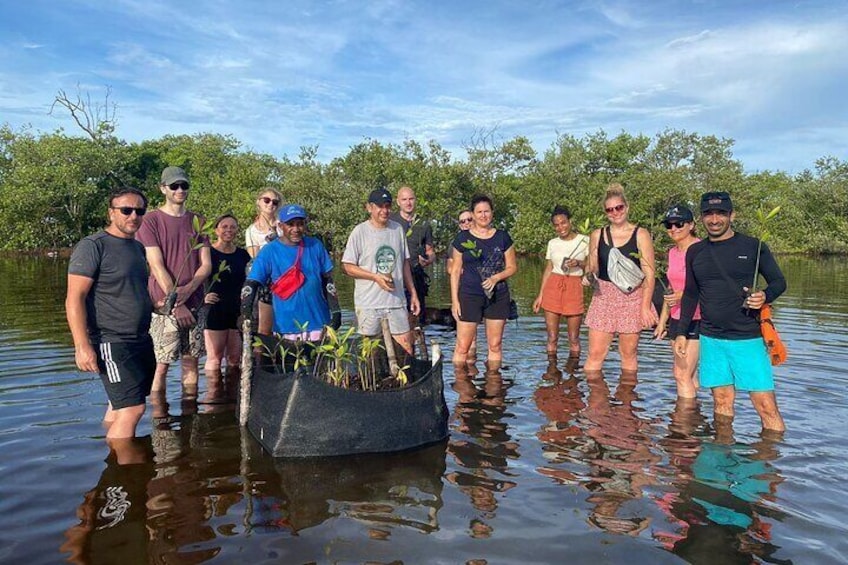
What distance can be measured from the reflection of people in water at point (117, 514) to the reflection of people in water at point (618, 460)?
9.03 ft

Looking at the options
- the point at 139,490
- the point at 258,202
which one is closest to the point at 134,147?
the point at 258,202

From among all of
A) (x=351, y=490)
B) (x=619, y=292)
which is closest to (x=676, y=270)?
(x=619, y=292)

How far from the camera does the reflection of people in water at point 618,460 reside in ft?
12.9

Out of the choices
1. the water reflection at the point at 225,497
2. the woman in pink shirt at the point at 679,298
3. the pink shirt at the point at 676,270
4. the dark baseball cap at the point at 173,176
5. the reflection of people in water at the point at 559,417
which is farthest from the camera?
the pink shirt at the point at 676,270

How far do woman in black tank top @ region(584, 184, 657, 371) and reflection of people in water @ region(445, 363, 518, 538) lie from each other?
4.13 ft

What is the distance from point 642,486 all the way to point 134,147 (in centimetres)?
5555

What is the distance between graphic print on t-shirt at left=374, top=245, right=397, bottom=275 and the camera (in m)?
6.29

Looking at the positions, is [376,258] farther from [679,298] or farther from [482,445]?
[679,298]

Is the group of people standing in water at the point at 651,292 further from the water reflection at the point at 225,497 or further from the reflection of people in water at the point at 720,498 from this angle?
the water reflection at the point at 225,497

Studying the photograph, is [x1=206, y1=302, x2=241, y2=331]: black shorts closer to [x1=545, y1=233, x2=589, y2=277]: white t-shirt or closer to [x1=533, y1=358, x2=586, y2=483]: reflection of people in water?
[x1=533, y1=358, x2=586, y2=483]: reflection of people in water

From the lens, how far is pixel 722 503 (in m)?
4.09

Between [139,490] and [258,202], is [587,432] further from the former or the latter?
[258,202]

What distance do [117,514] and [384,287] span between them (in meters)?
3.05

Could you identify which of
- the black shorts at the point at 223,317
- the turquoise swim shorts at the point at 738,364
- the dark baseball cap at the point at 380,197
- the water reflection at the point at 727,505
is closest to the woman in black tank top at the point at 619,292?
the turquoise swim shorts at the point at 738,364
